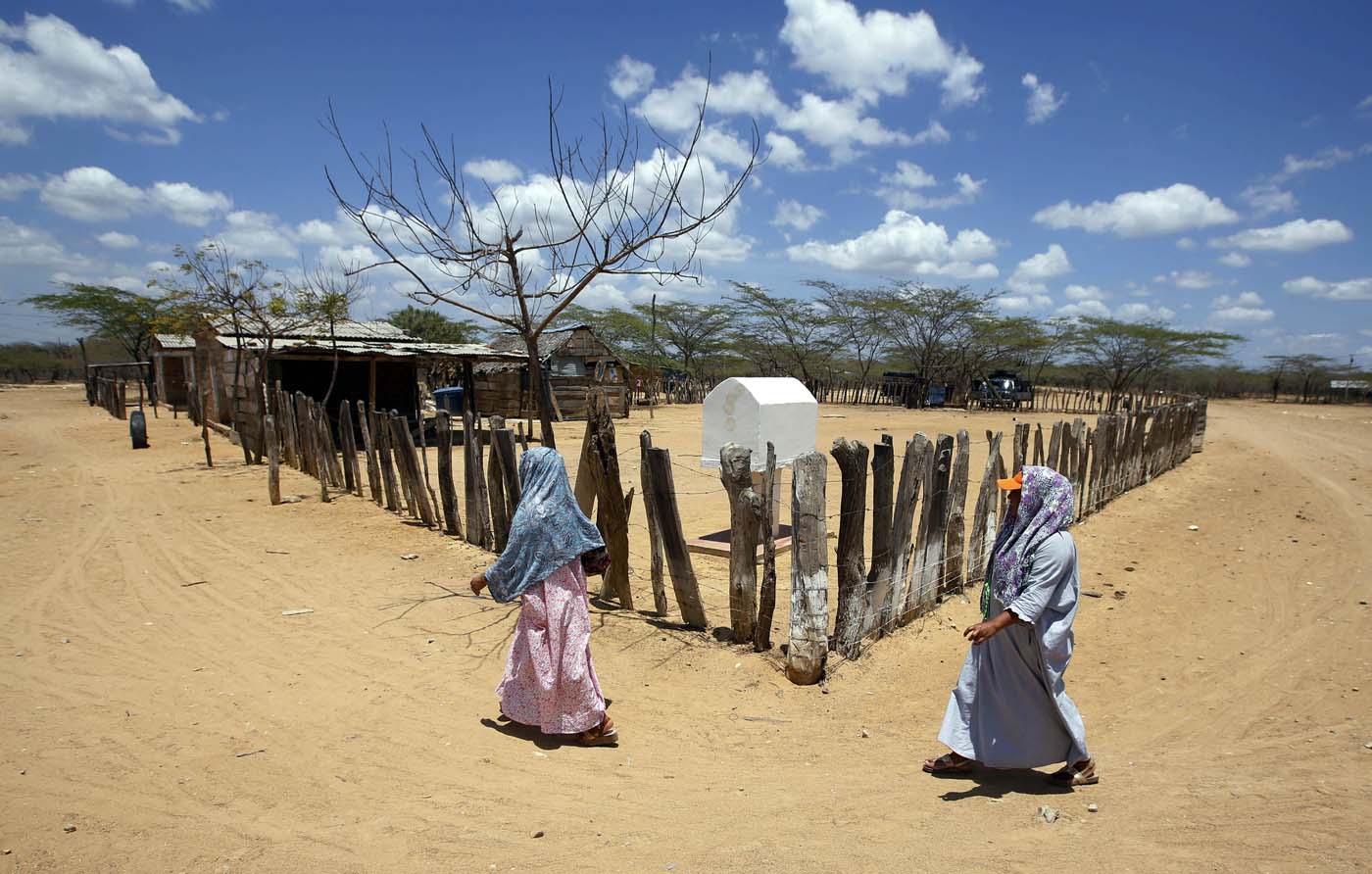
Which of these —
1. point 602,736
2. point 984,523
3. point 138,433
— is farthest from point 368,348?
point 602,736

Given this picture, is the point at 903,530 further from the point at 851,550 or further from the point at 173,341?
the point at 173,341

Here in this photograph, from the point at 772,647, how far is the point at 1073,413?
105 feet

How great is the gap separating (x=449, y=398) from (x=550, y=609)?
1943 centimetres

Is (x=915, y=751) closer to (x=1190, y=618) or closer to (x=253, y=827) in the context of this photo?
(x=253, y=827)

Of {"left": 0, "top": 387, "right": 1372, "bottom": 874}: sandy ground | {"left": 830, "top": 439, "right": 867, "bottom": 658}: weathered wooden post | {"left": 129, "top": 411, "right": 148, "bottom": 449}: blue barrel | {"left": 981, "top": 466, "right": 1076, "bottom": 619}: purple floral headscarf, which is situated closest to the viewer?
{"left": 0, "top": 387, "right": 1372, "bottom": 874}: sandy ground

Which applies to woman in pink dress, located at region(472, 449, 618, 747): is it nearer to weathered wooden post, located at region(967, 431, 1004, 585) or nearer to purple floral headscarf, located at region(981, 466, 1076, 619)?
purple floral headscarf, located at region(981, 466, 1076, 619)

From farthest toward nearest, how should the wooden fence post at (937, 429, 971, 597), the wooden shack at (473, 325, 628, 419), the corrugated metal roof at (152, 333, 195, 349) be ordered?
the wooden shack at (473, 325, 628, 419) < the corrugated metal roof at (152, 333, 195, 349) < the wooden fence post at (937, 429, 971, 597)

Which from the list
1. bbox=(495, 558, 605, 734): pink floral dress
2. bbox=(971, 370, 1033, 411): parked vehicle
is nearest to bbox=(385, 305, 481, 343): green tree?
bbox=(971, 370, 1033, 411): parked vehicle

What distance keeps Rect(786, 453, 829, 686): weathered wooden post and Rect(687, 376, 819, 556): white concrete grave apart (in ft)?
8.32

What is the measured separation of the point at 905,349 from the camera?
39.3m

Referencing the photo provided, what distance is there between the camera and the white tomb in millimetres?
7117

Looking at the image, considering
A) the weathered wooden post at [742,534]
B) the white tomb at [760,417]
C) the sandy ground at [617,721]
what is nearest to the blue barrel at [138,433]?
the sandy ground at [617,721]

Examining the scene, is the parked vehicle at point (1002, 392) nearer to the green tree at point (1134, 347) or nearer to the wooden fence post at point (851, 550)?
the green tree at point (1134, 347)

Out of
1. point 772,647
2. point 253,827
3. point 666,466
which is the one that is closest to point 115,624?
point 253,827
